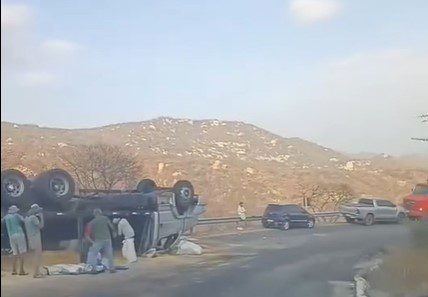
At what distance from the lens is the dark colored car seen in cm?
1691

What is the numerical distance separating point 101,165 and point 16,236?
459 centimetres

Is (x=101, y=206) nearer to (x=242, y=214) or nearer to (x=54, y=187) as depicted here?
(x=54, y=187)

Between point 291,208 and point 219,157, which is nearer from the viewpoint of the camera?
point 219,157

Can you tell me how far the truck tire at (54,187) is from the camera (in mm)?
10477

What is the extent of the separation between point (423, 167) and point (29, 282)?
16.4m

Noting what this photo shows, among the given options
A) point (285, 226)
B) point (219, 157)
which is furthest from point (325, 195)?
point (219, 157)

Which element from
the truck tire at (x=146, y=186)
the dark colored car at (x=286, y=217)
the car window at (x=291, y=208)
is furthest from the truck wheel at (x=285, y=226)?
the truck tire at (x=146, y=186)

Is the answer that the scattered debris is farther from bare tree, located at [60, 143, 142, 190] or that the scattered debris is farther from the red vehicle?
the red vehicle

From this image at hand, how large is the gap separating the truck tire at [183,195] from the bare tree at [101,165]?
1.26m

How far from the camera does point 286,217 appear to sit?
687 inches

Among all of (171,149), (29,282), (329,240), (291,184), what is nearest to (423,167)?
(329,240)

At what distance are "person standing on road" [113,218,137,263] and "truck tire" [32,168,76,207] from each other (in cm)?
127

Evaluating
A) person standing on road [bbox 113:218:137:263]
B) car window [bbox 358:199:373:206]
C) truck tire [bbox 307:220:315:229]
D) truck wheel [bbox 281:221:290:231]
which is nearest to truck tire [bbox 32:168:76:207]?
person standing on road [bbox 113:218:137:263]

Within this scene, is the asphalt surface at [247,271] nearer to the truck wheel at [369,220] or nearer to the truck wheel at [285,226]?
the truck wheel at [285,226]
